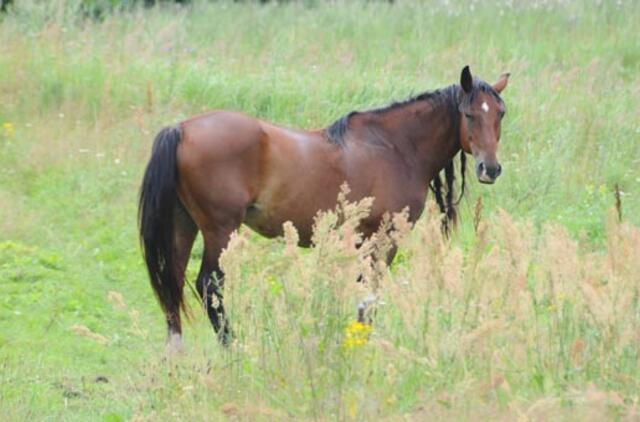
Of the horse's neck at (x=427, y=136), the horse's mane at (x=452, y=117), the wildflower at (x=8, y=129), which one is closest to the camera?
the horse's mane at (x=452, y=117)

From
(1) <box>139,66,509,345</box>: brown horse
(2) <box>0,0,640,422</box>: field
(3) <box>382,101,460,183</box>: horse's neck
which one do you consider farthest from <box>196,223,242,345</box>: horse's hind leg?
(3) <box>382,101,460,183</box>: horse's neck

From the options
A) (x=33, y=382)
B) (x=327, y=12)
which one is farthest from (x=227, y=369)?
(x=327, y=12)

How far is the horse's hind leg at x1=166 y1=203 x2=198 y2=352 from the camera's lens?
900cm

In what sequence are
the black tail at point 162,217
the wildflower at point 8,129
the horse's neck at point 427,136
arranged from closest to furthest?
1. the black tail at point 162,217
2. the horse's neck at point 427,136
3. the wildflower at point 8,129

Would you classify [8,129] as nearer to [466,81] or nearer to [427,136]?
[427,136]

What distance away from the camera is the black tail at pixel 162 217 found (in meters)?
8.91

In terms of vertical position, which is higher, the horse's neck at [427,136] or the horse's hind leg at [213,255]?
the horse's neck at [427,136]

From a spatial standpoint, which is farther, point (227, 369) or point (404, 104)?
point (404, 104)

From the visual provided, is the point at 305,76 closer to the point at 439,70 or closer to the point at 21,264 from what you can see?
the point at 439,70

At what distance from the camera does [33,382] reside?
8.16 meters

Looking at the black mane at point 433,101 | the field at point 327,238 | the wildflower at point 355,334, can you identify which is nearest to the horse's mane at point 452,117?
the black mane at point 433,101

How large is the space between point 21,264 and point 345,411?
5312mm

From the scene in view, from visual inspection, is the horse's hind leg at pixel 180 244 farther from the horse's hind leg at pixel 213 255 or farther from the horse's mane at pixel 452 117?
the horse's mane at pixel 452 117

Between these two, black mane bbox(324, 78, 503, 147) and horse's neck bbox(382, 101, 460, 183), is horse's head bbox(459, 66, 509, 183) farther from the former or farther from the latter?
horse's neck bbox(382, 101, 460, 183)
